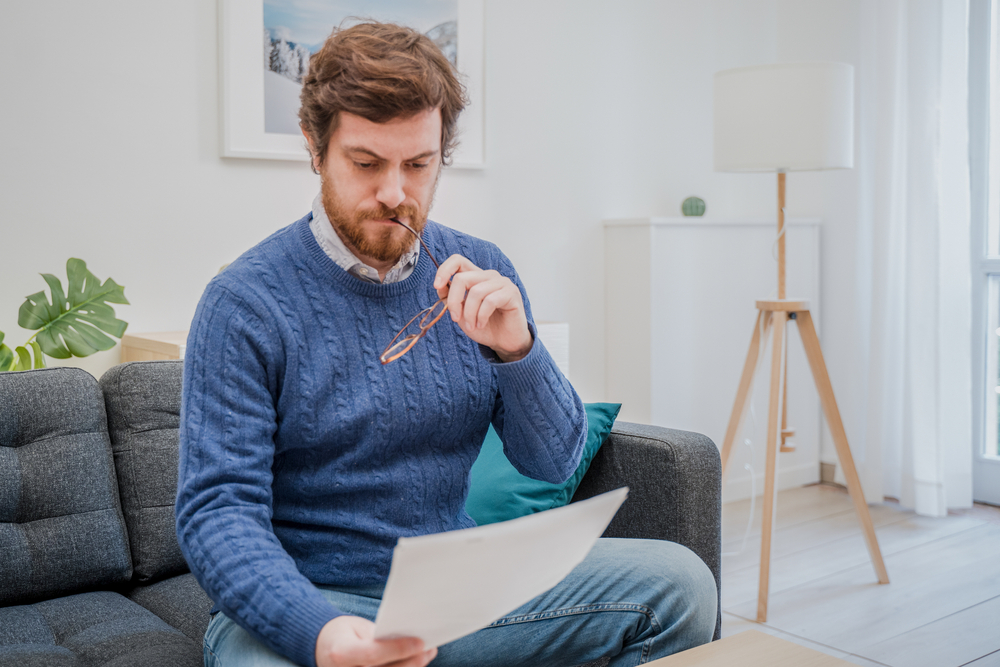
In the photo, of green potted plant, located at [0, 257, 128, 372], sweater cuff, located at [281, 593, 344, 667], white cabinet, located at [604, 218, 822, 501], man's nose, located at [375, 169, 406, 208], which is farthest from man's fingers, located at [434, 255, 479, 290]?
white cabinet, located at [604, 218, 822, 501]

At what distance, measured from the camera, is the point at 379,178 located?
1.16m

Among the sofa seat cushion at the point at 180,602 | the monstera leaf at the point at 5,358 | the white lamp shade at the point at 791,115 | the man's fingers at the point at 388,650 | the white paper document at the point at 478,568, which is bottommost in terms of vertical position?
the sofa seat cushion at the point at 180,602

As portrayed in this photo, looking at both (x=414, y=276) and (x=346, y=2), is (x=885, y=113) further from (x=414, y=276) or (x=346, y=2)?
(x=414, y=276)

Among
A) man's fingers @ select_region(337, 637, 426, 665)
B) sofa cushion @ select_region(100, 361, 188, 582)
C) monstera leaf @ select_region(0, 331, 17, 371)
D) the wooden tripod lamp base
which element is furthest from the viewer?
the wooden tripod lamp base

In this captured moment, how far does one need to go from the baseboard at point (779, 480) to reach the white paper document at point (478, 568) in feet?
8.67

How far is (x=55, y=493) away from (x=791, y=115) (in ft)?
6.52

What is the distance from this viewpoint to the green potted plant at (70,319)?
2031 millimetres

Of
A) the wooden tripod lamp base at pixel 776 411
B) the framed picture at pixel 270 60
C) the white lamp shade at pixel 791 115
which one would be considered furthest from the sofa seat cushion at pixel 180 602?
the white lamp shade at pixel 791 115

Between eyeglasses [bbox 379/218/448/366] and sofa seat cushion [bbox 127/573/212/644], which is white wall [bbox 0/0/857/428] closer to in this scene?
sofa seat cushion [bbox 127/573/212/644]

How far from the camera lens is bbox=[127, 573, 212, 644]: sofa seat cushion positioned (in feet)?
4.85

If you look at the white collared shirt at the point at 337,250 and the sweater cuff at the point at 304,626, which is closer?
the sweater cuff at the point at 304,626

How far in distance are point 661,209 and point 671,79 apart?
19.4 inches

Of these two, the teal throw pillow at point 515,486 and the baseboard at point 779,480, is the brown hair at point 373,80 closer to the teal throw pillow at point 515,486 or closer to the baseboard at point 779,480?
the teal throw pillow at point 515,486

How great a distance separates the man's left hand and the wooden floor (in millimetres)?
1410
